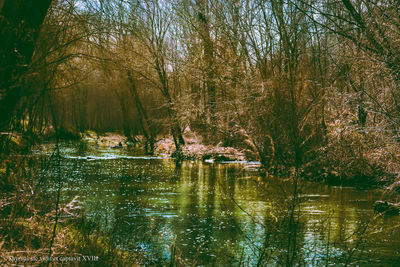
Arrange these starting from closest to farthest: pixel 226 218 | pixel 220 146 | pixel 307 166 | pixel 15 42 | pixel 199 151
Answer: pixel 15 42, pixel 226 218, pixel 307 166, pixel 220 146, pixel 199 151

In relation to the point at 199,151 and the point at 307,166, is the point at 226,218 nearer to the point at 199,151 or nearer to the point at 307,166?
the point at 307,166

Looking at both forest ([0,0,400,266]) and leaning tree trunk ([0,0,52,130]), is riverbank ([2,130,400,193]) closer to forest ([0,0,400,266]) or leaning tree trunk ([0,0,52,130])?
forest ([0,0,400,266])

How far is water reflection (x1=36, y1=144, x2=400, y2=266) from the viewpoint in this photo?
639 centimetres

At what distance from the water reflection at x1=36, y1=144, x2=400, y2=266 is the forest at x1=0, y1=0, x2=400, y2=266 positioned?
0.18ft

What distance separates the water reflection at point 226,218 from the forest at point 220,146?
0.05m

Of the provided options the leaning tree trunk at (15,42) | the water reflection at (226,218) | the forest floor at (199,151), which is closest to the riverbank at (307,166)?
the forest floor at (199,151)

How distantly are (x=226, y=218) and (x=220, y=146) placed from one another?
38.9 ft

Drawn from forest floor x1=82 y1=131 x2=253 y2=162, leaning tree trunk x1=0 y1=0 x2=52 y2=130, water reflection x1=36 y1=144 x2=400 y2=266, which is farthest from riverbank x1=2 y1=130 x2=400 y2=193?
leaning tree trunk x1=0 y1=0 x2=52 y2=130

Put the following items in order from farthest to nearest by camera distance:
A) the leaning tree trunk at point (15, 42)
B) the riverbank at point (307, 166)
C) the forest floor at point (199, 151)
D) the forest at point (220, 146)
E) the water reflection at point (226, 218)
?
the forest floor at point (199, 151), the riverbank at point (307, 166), the water reflection at point (226, 218), the forest at point (220, 146), the leaning tree trunk at point (15, 42)

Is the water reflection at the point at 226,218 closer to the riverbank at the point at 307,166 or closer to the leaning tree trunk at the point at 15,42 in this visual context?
the riverbank at the point at 307,166

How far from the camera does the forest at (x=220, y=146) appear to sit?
5812 mm

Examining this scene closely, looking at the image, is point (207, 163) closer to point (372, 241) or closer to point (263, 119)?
point (263, 119)

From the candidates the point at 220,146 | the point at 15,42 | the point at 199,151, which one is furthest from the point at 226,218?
the point at 199,151

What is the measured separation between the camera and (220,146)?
21.0 m
